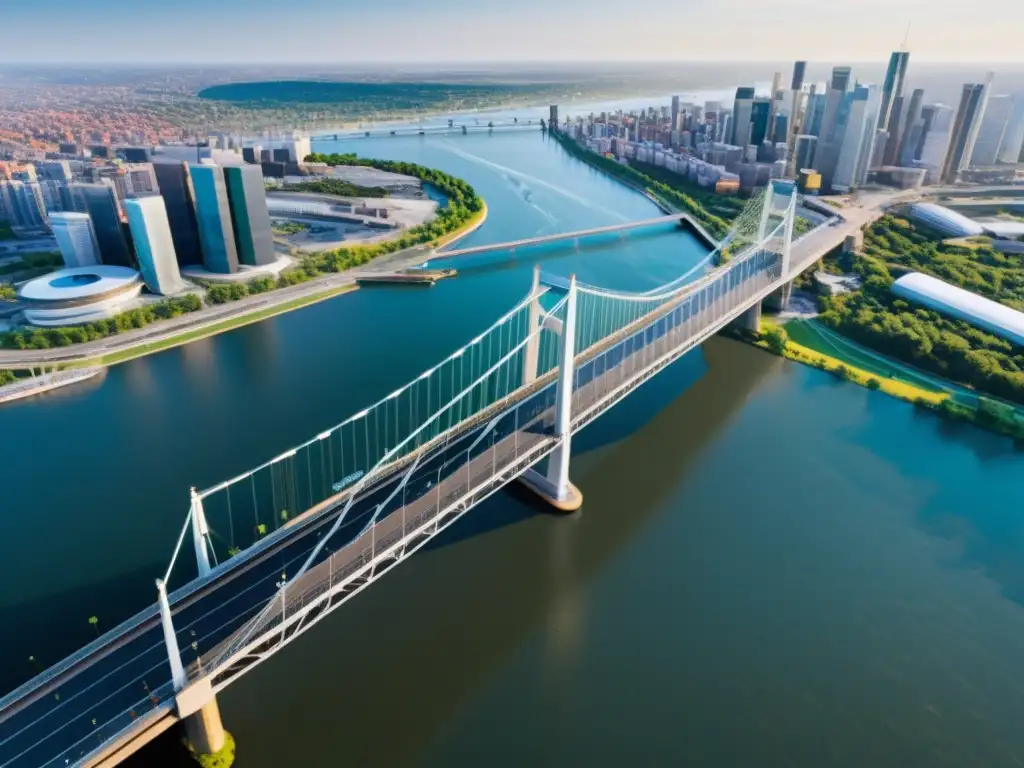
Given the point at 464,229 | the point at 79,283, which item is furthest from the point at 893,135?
the point at 79,283

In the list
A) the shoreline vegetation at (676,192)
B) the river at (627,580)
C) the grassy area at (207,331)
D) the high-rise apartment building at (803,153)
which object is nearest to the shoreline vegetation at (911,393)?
the river at (627,580)

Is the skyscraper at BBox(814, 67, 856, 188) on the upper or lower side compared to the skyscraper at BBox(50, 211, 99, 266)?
upper

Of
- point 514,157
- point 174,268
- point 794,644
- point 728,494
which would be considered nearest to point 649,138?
point 514,157

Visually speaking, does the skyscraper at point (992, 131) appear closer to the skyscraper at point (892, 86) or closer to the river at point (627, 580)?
the skyscraper at point (892, 86)

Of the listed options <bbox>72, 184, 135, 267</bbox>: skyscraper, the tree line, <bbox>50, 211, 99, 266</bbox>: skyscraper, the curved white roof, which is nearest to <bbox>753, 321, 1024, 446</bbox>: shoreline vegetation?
the tree line

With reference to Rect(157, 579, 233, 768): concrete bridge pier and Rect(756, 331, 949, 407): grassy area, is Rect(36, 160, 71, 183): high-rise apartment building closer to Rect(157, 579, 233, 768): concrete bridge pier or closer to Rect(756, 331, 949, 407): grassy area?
Rect(157, 579, 233, 768): concrete bridge pier

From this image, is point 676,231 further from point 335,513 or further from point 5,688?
point 5,688
